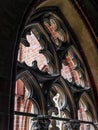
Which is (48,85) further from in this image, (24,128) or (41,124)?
(24,128)

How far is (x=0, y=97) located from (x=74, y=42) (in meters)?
1.67

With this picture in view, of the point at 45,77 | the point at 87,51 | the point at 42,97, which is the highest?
the point at 87,51

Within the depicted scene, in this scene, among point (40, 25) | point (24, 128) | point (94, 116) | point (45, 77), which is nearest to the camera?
point (45, 77)

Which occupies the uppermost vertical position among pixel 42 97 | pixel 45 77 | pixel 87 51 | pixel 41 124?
pixel 87 51

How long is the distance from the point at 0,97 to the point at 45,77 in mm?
883

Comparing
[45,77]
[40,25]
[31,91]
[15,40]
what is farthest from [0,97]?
[40,25]

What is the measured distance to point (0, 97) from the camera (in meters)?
2.26

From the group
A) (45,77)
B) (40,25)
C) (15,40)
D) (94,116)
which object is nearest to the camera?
(15,40)

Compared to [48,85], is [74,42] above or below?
above

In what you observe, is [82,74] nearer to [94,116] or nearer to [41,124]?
[94,116]

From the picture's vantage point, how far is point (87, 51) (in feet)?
12.3

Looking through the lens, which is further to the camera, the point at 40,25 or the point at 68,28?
the point at 68,28

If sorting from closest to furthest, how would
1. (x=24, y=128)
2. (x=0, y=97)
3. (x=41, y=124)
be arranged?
(x=0, y=97) < (x=41, y=124) < (x=24, y=128)

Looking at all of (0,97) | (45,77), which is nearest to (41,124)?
(45,77)
